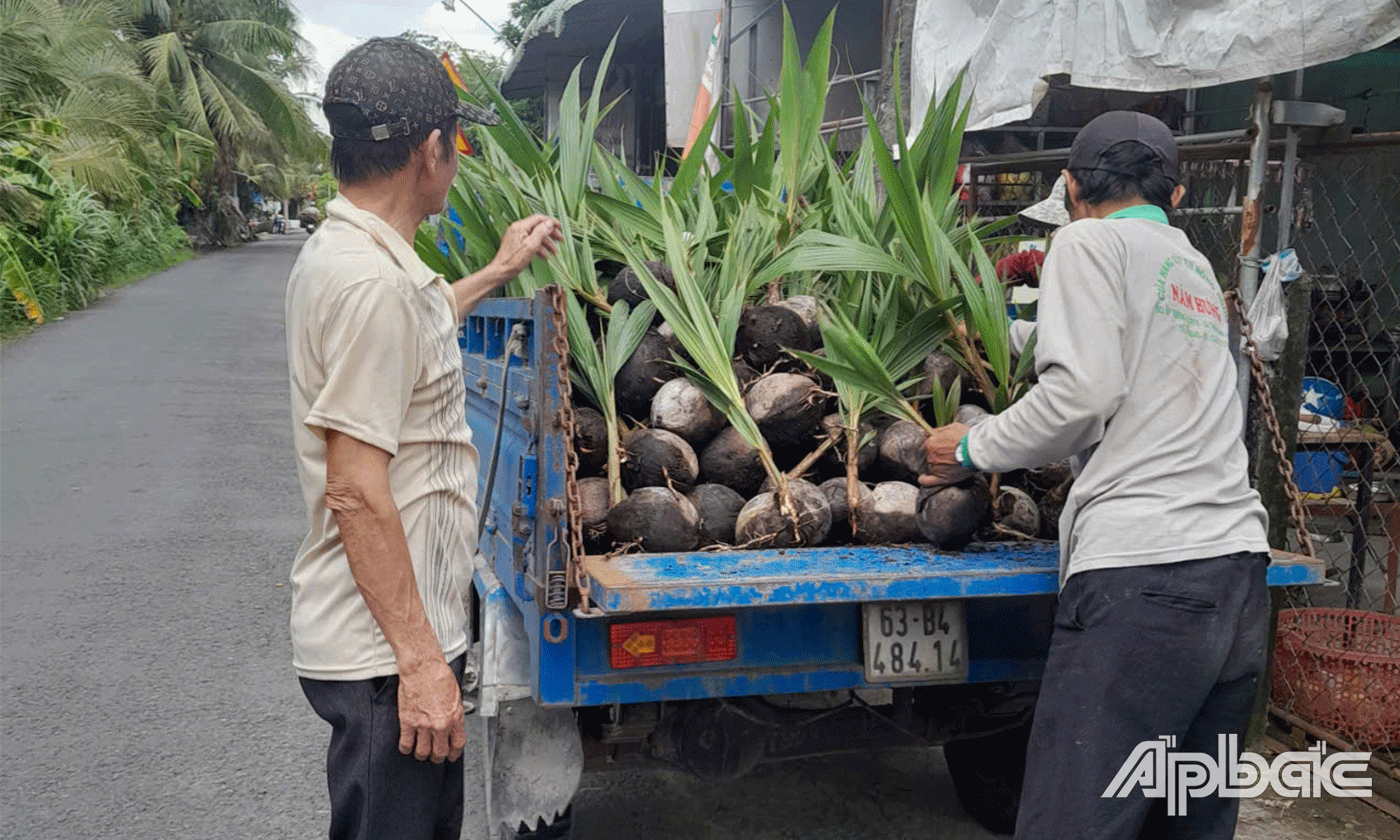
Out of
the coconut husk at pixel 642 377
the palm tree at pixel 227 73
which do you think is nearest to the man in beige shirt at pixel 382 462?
the coconut husk at pixel 642 377

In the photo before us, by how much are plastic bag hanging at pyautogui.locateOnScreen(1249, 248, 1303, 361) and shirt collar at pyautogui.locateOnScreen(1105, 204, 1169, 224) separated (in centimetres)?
176

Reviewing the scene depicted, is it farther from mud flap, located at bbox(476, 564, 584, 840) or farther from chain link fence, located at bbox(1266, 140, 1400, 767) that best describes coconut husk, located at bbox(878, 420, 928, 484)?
chain link fence, located at bbox(1266, 140, 1400, 767)

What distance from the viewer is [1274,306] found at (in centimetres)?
394

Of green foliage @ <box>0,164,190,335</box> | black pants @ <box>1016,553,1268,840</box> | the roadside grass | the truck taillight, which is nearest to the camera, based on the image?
black pants @ <box>1016,553,1268,840</box>

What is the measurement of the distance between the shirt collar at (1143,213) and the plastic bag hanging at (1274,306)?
176 cm

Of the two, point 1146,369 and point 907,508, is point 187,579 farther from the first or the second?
point 1146,369

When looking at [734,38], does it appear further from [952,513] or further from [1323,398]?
[952,513]

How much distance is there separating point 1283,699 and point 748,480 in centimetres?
251

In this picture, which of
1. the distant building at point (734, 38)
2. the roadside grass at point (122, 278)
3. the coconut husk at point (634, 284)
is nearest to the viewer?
the coconut husk at point (634, 284)

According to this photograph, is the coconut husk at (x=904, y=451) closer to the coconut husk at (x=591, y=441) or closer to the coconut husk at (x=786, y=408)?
the coconut husk at (x=786, y=408)

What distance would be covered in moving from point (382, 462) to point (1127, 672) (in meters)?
1.43

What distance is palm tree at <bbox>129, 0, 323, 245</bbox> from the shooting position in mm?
27250

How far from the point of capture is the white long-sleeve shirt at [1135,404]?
225cm

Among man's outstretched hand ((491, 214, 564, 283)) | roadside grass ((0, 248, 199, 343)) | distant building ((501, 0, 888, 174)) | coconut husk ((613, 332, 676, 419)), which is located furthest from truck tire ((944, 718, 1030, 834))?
roadside grass ((0, 248, 199, 343))
